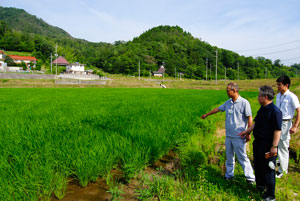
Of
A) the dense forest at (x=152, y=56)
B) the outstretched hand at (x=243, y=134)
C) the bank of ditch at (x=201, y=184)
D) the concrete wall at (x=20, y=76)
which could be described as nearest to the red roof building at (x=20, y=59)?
the dense forest at (x=152, y=56)

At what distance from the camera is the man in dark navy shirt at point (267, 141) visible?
198 centimetres

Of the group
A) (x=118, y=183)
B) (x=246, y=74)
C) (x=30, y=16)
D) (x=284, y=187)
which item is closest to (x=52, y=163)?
A: (x=118, y=183)

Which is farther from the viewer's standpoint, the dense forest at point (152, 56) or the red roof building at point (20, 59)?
the dense forest at point (152, 56)

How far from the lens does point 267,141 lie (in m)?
2.06

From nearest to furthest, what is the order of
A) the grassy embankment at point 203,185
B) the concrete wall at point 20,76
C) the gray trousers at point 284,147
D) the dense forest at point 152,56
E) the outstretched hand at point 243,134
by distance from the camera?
the grassy embankment at point 203,185
the outstretched hand at point 243,134
the gray trousers at point 284,147
the concrete wall at point 20,76
the dense forest at point 152,56

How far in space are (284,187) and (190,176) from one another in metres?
1.15

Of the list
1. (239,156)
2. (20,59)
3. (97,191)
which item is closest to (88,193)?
(97,191)

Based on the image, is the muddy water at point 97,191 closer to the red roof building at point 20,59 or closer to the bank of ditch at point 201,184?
the bank of ditch at point 201,184

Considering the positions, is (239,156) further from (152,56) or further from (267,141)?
(152,56)

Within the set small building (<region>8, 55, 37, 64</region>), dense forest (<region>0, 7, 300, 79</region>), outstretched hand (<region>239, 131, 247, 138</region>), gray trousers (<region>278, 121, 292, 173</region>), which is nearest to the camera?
outstretched hand (<region>239, 131, 247, 138</region>)

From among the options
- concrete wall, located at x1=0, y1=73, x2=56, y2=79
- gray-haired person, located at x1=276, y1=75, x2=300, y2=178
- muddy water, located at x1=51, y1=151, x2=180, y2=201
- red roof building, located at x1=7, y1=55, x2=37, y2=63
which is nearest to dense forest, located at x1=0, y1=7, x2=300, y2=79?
red roof building, located at x1=7, y1=55, x2=37, y2=63

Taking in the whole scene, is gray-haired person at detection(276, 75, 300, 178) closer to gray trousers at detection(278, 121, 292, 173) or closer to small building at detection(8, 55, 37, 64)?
gray trousers at detection(278, 121, 292, 173)

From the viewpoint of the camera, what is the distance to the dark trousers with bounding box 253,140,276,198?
2.00 m

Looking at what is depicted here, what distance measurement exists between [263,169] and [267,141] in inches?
12.4
